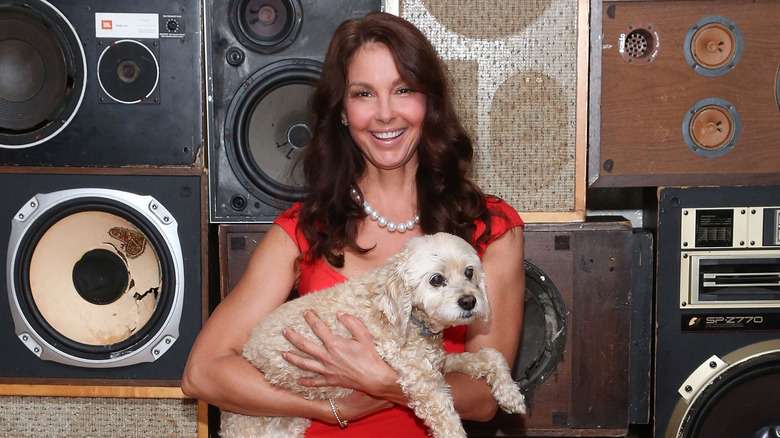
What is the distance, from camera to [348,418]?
1556 millimetres

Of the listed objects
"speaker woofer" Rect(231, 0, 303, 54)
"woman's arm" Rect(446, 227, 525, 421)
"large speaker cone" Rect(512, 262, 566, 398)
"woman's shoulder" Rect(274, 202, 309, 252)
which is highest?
"speaker woofer" Rect(231, 0, 303, 54)

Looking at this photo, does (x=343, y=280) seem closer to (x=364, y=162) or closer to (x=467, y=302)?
(x=364, y=162)

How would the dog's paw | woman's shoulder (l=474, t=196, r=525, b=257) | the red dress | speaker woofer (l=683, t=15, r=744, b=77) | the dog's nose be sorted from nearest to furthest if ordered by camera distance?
1. the dog's nose
2. the dog's paw
3. the red dress
4. woman's shoulder (l=474, t=196, r=525, b=257)
5. speaker woofer (l=683, t=15, r=744, b=77)

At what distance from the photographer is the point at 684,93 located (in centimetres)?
219

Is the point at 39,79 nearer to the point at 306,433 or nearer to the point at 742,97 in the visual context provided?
the point at 306,433

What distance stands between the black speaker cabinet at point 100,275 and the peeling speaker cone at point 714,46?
1.63 m

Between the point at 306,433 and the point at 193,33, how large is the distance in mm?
1298

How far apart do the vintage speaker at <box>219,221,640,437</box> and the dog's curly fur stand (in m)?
0.75

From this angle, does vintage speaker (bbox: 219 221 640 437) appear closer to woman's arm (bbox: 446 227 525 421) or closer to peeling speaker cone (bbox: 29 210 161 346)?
peeling speaker cone (bbox: 29 210 161 346)

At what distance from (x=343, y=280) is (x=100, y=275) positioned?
0.99 meters

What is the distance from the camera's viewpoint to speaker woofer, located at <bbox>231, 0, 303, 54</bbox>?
2201 millimetres

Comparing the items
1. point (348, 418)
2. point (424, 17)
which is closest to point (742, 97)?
point (424, 17)

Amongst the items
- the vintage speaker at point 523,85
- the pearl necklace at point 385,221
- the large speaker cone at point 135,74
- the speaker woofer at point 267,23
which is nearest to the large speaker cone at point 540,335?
the vintage speaker at point 523,85

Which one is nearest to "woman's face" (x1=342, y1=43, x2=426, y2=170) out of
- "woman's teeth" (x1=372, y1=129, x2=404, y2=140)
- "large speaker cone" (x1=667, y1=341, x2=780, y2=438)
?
"woman's teeth" (x1=372, y1=129, x2=404, y2=140)
